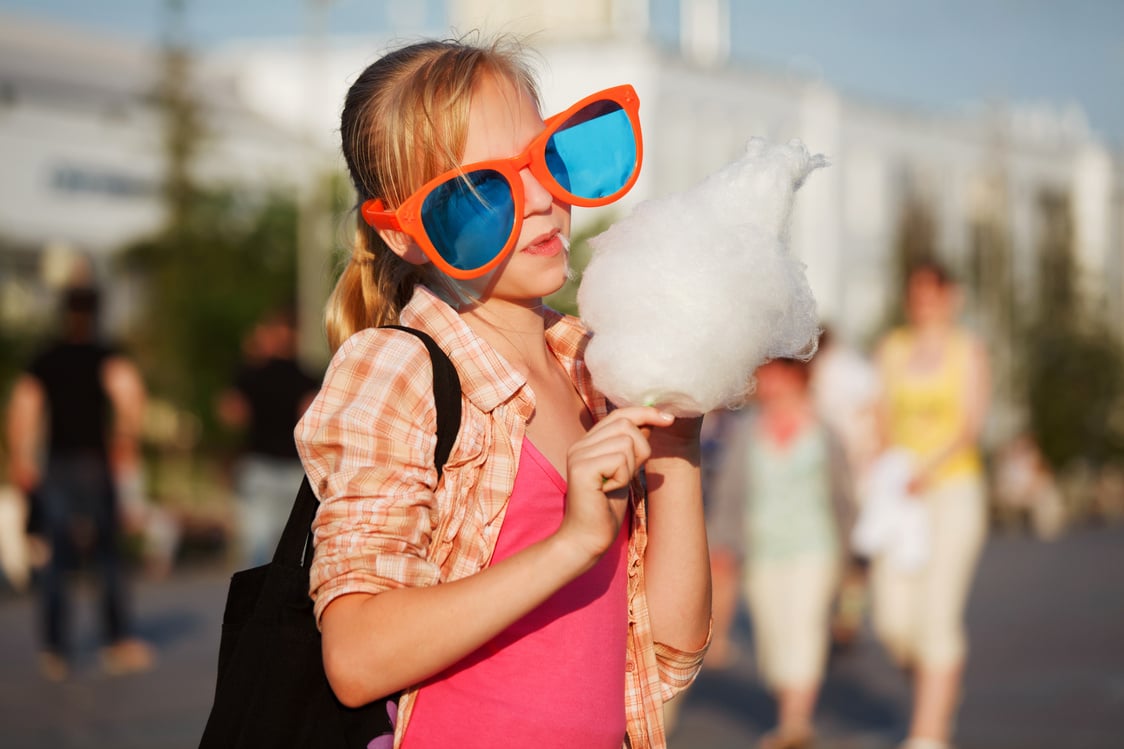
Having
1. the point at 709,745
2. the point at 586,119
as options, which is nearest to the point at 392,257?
the point at 586,119

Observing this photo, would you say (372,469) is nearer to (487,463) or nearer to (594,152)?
(487,463)

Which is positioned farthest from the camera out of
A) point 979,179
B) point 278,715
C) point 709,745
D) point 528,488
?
point 979,179

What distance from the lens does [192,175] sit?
29703 mm

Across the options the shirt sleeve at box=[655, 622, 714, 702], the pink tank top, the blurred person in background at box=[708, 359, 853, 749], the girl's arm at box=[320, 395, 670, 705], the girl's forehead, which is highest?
the girl's forehead

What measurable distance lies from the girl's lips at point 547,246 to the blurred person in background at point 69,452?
7.63 metres

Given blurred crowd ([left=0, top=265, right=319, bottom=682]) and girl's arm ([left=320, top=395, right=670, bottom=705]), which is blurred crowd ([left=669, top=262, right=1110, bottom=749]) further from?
girl's arm ([left=320, top=395, right=670, bottom=705])

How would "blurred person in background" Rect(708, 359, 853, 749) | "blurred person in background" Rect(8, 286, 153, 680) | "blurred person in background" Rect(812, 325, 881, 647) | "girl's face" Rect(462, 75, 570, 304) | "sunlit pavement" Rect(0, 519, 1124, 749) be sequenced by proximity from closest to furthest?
1. "girl's face" Rect(462, 75, 570, 304)
2. "blurred person in background" Rect(708, 359, 853, 749)
3. "sunlit pavement" Rect(0, 519, 1124, 749)
4. "blurred person in background" Rect(8, 286, 153, 680)
5. "blurred person in background" Rect(812, 325, 881, 647)

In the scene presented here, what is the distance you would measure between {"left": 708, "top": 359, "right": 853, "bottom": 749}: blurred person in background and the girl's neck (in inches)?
194

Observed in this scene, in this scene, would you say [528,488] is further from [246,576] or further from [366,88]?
[366,88]

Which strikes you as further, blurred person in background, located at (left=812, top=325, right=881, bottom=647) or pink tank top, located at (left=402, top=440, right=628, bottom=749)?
blurred person in background, located at (left=812, top=325, right=881, bottom=647)

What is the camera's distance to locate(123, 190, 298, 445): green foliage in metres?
25.3

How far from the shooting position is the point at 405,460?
6.18ft

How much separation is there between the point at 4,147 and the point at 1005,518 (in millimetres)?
21683

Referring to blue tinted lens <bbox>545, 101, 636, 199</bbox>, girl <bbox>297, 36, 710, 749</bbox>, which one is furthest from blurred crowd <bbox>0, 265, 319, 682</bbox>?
blue tinted lens <bbox>545, 101, 636, 199</bbox>
